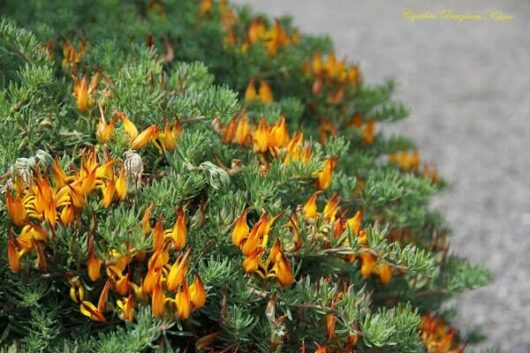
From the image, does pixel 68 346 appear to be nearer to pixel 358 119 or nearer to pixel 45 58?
pixel 45 58

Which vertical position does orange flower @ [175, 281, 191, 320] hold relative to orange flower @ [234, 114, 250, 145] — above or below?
below

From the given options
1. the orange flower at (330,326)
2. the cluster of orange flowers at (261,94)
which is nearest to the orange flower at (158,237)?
the orange flower at (330,326)

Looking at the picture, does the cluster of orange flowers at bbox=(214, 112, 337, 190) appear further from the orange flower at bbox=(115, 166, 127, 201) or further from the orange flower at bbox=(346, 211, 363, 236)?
the orange flower at bbox=(115, 166, 127, 201)

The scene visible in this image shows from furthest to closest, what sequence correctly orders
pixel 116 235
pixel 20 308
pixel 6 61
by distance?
pixel 6 61, pixel 20 308, pixel 116 235

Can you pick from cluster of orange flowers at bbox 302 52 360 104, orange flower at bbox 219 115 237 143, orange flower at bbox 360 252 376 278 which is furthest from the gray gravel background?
orange flower at bbox 219 115 237 143

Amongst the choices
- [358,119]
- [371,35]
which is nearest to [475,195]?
[358,119]

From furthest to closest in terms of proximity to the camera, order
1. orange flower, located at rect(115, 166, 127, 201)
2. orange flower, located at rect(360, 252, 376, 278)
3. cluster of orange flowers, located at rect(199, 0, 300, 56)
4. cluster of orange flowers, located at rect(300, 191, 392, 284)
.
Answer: cluster of orange flowers, located at rect(199, 0, 300, 56) < orange flower, located at rect(360, 252, 376, 278) < cluster of orange flowers, located at rect(300, 191, 392, 284) < orange flower, located at rect(115, 166, 127, 201)
